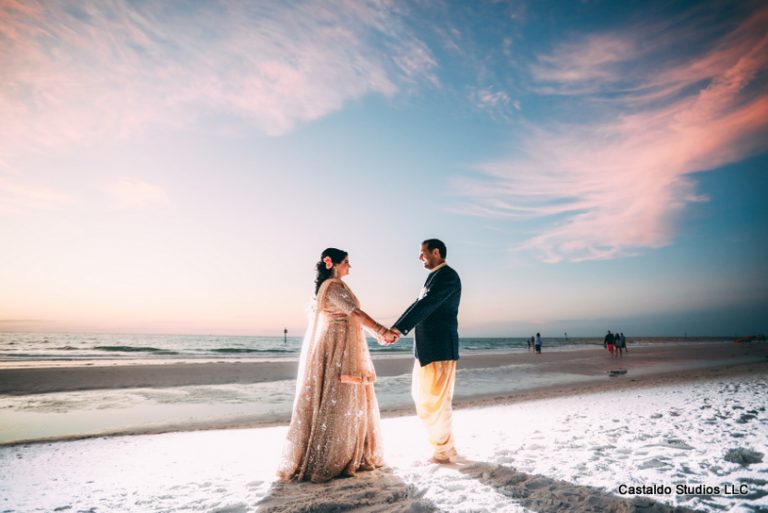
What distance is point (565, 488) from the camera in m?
3.17

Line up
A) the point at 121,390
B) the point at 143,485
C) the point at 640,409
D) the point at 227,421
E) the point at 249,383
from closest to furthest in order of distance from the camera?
the point at 143,485 < the point at 640,409 < the point at 227,421 < the point at 121,390 < the point at 249,383

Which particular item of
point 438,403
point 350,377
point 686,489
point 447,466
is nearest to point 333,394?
point 350,377

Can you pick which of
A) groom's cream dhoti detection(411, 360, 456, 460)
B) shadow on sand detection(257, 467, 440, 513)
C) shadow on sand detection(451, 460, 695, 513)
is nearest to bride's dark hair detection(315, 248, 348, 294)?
groom's cream dhoti detection(411, 360, 456, 460)

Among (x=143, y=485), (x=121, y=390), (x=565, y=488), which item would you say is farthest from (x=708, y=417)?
(x=121, y=390)

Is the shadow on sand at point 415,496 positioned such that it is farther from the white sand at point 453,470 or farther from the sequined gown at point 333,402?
the sequined gown at point 333,402

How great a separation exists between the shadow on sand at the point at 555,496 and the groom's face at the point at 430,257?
2.07 m

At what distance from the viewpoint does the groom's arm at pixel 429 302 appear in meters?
3.95

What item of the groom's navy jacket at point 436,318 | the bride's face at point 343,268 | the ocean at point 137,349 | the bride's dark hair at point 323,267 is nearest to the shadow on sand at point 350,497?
the groom's navy jacket at point 436,318

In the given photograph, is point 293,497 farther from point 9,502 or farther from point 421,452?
point 9,502

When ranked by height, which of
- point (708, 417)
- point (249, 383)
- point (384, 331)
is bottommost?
point (249, 383)

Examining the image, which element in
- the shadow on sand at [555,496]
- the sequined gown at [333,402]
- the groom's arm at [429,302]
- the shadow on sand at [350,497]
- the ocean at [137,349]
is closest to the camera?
the shadow on sand at [555,496]

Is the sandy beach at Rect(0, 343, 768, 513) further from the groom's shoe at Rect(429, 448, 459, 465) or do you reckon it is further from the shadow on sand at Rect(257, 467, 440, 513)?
the groom's shoe at Rect(429, 448, 459, 465)

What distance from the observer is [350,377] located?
3.76m

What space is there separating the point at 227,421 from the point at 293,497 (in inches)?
191
